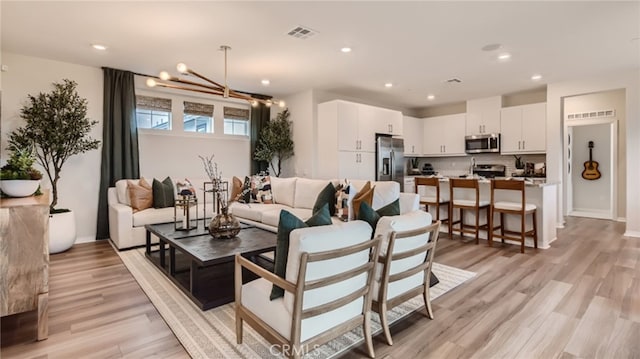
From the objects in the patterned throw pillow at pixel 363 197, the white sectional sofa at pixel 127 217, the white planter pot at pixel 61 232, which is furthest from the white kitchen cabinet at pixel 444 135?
the white planter pot at pixel 61 232

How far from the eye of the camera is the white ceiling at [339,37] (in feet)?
9.89

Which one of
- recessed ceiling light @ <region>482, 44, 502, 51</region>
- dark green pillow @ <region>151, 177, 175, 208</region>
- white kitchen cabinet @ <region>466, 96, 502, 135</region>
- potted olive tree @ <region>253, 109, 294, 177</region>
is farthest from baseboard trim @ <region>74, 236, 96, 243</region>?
white kitchen cabinet @ <region>466, 96, 502, 135</region>

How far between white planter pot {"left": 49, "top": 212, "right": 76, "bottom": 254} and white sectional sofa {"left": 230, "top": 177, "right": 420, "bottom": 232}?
6.86ft

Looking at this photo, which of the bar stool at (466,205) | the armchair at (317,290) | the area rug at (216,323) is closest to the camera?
the armchair at (317,290)

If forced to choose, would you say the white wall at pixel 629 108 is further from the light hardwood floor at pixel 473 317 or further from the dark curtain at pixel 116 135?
the dark curtain at pixel 116 135

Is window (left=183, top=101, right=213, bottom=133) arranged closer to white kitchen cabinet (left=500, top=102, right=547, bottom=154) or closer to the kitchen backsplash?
the kitchen backsplash

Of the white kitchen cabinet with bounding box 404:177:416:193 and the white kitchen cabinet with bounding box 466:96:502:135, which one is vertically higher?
the white kitchen cabinet with bounding box 466:96:502:135

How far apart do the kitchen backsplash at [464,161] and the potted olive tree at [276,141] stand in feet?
11.7

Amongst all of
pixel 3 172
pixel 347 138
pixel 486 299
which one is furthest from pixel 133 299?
pixel 347 138

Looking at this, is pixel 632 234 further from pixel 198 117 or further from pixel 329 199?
pixel 198 117

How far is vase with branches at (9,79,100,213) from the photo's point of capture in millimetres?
4055

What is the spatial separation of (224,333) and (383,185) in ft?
7.93

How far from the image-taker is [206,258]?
250cm

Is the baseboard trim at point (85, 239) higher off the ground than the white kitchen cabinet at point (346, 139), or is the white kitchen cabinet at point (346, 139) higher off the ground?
the white kitchen cabinet at point (346, 139)
